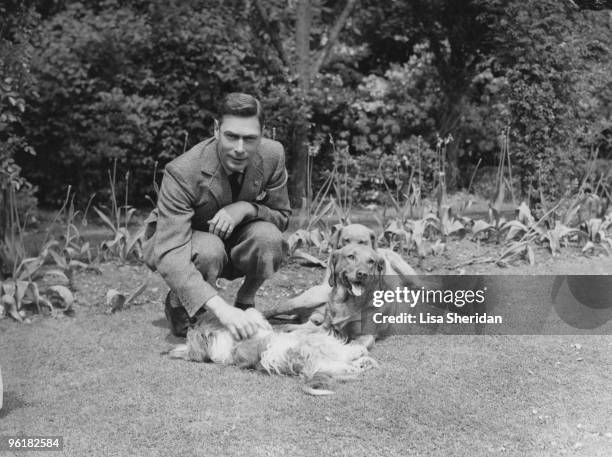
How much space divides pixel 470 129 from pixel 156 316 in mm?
6832

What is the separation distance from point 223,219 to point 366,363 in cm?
97

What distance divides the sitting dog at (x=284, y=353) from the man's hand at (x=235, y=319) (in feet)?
0.21

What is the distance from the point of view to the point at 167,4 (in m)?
8.91

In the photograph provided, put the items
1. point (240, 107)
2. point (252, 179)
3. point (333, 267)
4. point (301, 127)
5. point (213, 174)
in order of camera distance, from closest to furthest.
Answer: point (240, 107) → point (333, 267) → point (213, 174) → point (252, 179) → point (301, 127)

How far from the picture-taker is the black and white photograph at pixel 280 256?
3.12 meters

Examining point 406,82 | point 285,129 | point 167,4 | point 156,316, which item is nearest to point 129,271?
point 156,316

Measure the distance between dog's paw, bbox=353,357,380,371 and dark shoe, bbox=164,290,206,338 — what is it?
36.2 inches

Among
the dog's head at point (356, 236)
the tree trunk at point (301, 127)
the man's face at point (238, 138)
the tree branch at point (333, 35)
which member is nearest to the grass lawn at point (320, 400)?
the dog's head at point (356, 236)

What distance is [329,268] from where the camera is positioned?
3973mm

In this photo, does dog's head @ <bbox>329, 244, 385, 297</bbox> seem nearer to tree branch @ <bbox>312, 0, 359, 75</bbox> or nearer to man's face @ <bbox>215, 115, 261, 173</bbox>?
man's face @ <bbox>215, 115, 261, 173</bbox>

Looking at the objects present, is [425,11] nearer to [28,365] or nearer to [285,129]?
[285,129]

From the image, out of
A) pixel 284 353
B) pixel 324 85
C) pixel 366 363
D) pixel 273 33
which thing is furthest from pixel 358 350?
pixel 324 85

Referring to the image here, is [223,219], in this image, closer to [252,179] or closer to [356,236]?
[252,179]

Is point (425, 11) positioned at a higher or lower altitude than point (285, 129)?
higher
